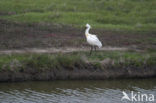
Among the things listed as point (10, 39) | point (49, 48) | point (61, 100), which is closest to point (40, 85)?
point (61, 100)

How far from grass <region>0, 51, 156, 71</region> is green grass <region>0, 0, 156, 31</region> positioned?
6456mm

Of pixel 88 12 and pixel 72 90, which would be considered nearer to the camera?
pixel 72 90

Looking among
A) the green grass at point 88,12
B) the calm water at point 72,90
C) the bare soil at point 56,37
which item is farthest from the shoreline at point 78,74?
the green grass at point 88,12

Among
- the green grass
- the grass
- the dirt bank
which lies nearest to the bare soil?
the green grass

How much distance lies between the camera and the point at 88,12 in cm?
2978

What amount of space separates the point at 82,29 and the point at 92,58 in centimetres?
649

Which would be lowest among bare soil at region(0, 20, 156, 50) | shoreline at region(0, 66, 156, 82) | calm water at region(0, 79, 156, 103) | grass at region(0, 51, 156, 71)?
calm water at region(0, 79, 156, 103)

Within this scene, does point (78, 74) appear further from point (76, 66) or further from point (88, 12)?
point (88, 12)

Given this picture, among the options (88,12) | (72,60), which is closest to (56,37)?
(72,60)

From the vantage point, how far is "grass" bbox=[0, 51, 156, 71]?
1838 cm

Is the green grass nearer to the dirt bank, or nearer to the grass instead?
the grass

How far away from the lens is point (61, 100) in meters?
16.1

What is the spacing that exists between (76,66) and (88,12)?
434 inches

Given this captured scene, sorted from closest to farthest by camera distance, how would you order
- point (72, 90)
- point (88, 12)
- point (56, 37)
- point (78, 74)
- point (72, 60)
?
point (72, 90) → point (78, 74) → point (72, 60) → point (56, 37) → point (88, 12)
